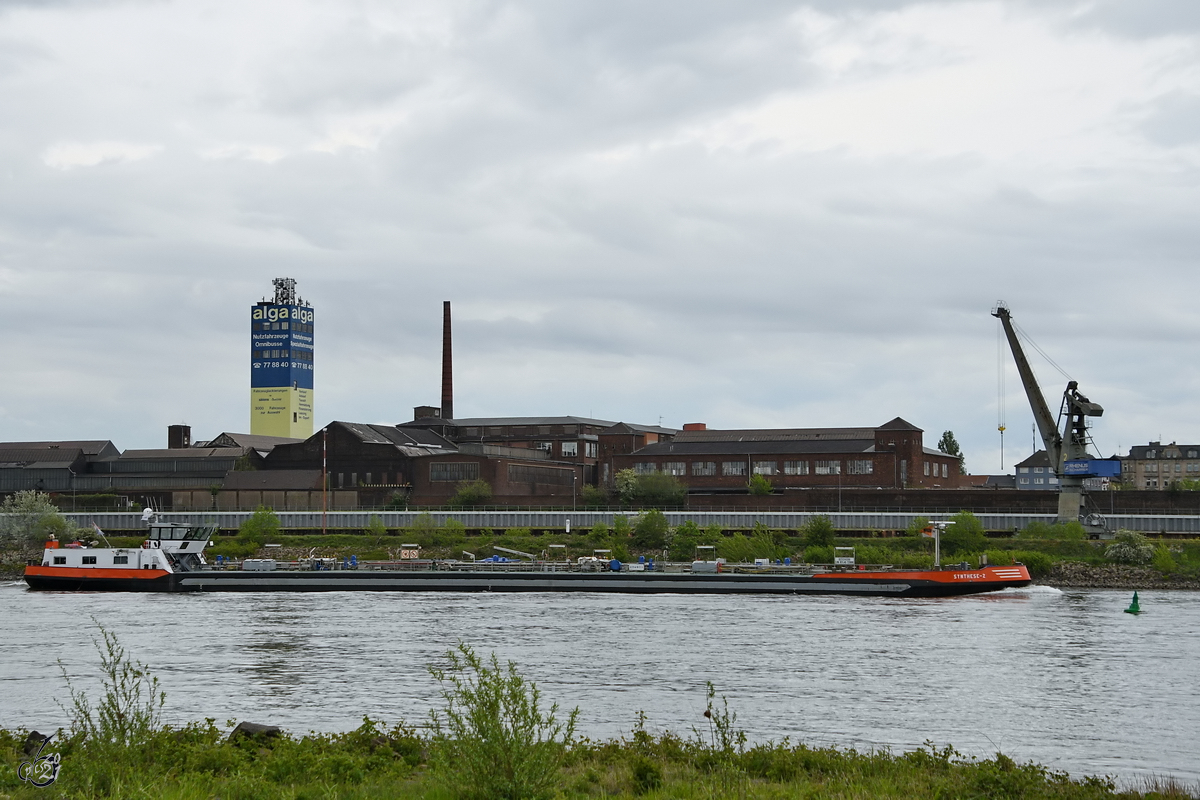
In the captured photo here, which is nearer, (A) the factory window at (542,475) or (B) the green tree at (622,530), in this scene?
(B) the green tree at (622,530)

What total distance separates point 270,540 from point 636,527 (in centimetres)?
3342

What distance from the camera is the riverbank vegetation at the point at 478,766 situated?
17.7 metres

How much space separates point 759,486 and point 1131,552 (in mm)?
44302

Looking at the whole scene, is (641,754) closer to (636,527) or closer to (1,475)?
(636,527)

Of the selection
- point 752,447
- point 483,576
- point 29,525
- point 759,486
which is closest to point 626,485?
point 759,486

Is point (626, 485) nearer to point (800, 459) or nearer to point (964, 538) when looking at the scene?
point (800, 459)

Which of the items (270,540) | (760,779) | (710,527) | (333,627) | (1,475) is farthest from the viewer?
(1,475)

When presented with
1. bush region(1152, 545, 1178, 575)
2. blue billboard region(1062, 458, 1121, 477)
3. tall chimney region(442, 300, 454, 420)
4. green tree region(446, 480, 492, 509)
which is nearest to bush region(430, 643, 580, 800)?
bush region(1152, 545, 1178, 575)

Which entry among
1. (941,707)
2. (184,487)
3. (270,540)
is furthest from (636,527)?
(941,707)

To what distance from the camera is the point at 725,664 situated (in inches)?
1629

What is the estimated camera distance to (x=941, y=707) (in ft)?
109

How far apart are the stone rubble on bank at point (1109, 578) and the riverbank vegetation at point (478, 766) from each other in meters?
65.4

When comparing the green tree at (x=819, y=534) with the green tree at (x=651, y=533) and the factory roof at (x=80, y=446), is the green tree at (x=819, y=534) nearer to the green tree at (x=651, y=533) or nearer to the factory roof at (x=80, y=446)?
the green tree at (x=651, y=533)

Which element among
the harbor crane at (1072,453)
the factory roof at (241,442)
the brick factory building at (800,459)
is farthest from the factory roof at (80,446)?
the harbor crane at (1072,453)
